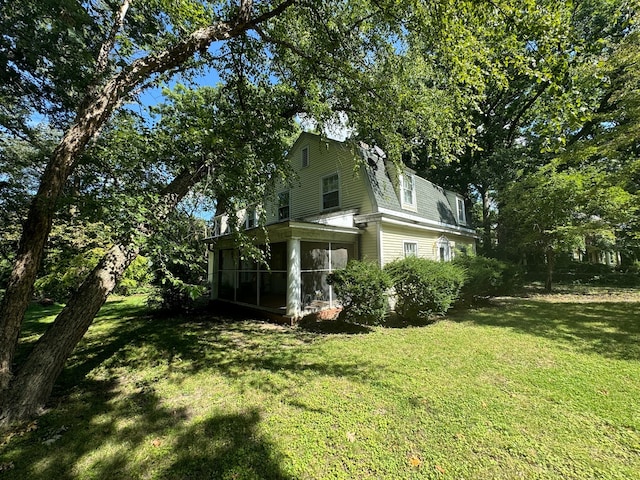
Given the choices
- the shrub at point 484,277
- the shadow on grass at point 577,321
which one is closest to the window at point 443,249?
the shrub at point 484,277

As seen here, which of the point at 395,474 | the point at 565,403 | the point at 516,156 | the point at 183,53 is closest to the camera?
the point at 395,474

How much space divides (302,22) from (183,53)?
3.73 metres

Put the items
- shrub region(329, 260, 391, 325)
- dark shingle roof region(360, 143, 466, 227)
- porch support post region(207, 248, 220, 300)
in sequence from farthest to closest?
porch support post region(207, 248, 220, 300)
dark shingle roof region(360, 143, 466, 227)
shrub region(329, 260, 391, 325)

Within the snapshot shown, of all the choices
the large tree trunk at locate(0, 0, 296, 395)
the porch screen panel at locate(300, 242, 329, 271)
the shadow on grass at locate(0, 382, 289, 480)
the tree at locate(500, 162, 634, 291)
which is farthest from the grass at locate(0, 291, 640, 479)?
the tree at locate(500, 162, 634, 291)

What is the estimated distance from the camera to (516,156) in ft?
57.9

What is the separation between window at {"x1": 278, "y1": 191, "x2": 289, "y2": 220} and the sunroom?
1607 millimetres

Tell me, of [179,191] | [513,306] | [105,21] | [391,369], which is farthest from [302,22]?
[513,306]

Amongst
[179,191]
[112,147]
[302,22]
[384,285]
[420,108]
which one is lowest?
[384,285]

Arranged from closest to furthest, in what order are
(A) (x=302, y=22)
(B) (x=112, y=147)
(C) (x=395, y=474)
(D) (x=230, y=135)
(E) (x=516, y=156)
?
(C) (x=395, y=474) → (B) (x=112, y=147) → (D) (x=230, y=135) → (A) (x=302, y=22) → (E) (x=516, y=156)

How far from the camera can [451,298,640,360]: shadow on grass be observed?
566 centimetres

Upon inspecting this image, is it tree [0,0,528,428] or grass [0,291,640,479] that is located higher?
tree [0,0,528,428]

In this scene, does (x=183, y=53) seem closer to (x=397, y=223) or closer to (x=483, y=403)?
(x=483, y=403)

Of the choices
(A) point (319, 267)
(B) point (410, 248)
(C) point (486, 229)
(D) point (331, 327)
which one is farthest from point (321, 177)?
(C) point (486, 229)

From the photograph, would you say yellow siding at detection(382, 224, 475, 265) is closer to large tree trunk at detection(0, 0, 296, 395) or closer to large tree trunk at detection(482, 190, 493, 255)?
large tree trunk at detection(482, 190, 493, 255)
